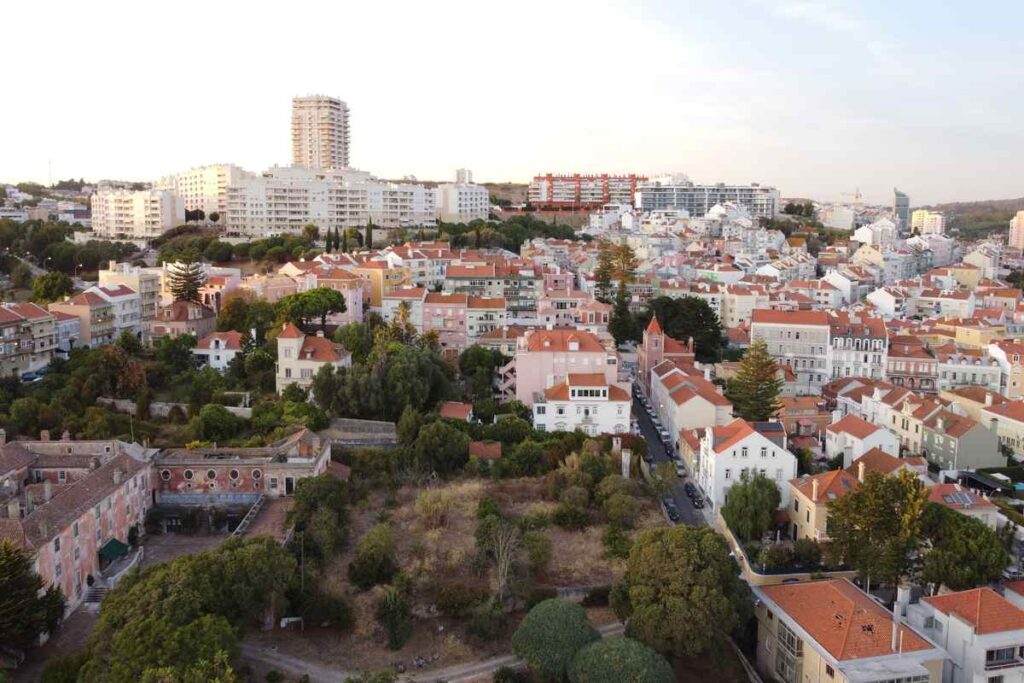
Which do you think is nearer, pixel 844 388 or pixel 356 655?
pixel 356 655

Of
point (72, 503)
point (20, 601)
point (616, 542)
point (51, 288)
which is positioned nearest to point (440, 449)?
point (616, 542)


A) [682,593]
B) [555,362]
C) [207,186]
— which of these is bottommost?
[682,593]

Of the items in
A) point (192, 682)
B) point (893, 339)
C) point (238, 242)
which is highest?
point (238, 242)

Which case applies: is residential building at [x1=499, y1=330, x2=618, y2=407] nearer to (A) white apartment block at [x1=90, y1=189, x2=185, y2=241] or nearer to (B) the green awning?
(B) the green awning

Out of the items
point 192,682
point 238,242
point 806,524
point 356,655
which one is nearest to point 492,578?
point 356,655

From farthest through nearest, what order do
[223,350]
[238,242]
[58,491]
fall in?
[238,242]
[223,350]
[58,491]

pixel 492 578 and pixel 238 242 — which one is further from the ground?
pixel 238 242

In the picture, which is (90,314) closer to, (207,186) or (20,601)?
(20,601)

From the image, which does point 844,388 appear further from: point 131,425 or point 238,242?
point 238,242
